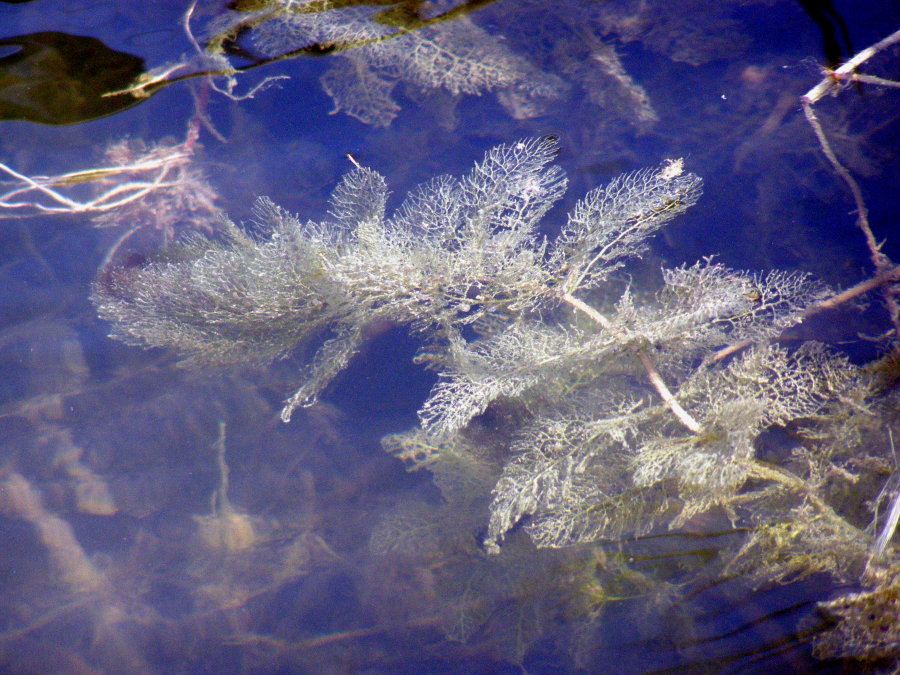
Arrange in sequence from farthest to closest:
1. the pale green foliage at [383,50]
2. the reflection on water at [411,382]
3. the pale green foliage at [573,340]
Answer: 1. the pale green foliage at [383,50]
2. the reflection on water at [411,382]
3. the pale green foliage at [573,340]

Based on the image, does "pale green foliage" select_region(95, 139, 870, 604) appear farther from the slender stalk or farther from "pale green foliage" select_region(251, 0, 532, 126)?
"pale green foliage" select_region(251, 0, 532, 126)

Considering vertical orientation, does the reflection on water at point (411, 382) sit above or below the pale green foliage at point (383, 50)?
below

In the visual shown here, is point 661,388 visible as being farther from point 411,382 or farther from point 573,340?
point 411,382

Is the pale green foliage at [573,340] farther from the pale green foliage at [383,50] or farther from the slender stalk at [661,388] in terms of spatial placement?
the pale green foliage at [383,50]

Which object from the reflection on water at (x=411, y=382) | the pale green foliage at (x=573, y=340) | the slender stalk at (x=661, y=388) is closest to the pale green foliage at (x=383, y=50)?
the reflection on water at (x=411, y=382)

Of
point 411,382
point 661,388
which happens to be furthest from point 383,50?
point 661,388

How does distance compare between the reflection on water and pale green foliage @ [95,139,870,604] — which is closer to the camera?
pale green foliage @ [95,139,870,604]

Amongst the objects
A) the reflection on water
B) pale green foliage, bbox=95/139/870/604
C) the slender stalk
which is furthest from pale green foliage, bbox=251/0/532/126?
the slender stalk

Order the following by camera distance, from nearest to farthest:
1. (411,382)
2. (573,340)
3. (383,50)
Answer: (573,340) < (383,50) < (411,382)

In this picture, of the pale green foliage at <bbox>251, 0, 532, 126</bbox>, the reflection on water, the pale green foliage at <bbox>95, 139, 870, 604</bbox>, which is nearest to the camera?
the pale green foliage at <bbox>95, 139, 870, 604</bbox>
